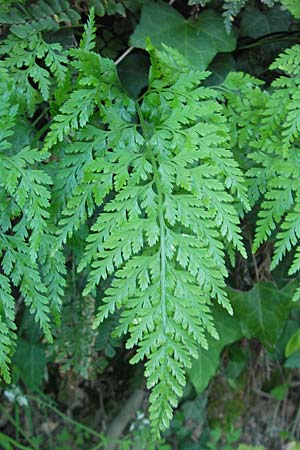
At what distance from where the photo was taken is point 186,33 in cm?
122

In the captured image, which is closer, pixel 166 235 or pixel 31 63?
pixel 166 235

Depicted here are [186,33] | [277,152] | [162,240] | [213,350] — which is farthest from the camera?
[213,350]

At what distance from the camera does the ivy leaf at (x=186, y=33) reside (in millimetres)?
1181

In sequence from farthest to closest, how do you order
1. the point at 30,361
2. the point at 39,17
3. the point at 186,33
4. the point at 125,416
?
the point at 125,416 < the point at 30,361 < the point at 186,33 < the point at 39,17

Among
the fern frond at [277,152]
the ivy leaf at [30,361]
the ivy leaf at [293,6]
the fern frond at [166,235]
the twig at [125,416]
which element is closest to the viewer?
the fern frond at [166,235]

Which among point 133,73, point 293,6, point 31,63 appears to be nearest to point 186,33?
point 133,73

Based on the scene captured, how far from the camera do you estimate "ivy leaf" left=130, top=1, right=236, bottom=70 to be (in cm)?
118

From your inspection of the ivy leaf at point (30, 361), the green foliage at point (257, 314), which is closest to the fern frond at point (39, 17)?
the green foliage at point (257, 314)

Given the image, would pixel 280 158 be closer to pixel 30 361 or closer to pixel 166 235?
pixel 166 235

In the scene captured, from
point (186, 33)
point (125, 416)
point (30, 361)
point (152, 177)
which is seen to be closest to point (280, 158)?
point (152, 177)

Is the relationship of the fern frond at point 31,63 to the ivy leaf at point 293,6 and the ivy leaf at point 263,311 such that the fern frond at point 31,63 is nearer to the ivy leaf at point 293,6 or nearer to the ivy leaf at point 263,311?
the ivy leaf at point 293,6

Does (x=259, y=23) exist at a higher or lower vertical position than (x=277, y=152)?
higher

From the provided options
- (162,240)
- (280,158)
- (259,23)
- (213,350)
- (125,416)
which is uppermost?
(259,23)

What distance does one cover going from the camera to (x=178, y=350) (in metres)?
0.84
